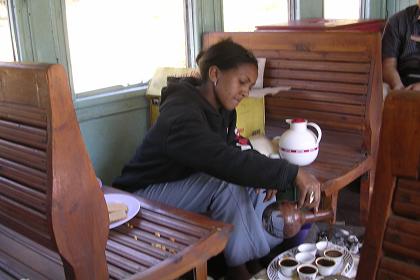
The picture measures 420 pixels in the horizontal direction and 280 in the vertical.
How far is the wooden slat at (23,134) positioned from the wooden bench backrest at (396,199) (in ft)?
1.90

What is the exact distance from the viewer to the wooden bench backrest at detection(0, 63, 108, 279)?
2.96 feet

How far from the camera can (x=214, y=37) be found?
2.54 metres

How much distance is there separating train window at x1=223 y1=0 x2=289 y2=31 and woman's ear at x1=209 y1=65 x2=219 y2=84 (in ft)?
3.17

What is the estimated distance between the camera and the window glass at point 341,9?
3.61 metres

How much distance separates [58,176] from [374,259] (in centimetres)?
56

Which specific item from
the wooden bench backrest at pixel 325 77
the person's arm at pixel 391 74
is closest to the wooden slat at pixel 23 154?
the wooden bench backrest at pixel 325 77

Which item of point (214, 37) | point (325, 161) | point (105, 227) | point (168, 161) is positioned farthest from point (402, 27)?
point (105, 227)

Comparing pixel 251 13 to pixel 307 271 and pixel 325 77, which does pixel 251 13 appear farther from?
pixel 307 271

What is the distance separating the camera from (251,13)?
296 centimetres

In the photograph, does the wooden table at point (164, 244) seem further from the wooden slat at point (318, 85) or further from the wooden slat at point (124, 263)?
the wooden slat at point (318, 85)

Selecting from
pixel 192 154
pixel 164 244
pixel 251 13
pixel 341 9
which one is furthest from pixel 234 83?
pixel 341 9

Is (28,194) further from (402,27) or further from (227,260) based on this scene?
(402,27)

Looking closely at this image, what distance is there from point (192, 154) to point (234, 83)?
13.8 inches

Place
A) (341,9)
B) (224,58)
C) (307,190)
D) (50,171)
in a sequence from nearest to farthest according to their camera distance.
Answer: (50,171), (307,190), (224,58), (341,9)
